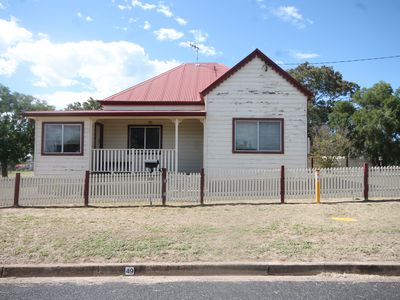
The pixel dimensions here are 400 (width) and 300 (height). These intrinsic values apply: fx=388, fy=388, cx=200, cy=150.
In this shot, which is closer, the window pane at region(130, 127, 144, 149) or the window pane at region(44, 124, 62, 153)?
the window pane at region(44, 124, 62, 153)

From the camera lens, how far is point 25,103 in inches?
1922

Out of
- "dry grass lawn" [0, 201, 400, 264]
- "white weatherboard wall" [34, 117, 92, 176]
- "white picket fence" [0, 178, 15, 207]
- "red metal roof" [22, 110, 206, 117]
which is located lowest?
"dry grass lawn" [0, 201, 400, 264]

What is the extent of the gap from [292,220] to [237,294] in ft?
15.9

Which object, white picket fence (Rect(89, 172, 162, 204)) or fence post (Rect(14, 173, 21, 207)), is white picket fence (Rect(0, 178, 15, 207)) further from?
white picket fence (Rect(89, 172, 162, 204))

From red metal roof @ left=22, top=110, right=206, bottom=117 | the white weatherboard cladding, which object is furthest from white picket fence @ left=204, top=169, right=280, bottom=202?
the white weatherboard cladding

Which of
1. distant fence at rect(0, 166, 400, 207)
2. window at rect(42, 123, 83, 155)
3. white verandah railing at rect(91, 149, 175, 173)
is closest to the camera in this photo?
distant fence at rect(0, 166, 400, 207)

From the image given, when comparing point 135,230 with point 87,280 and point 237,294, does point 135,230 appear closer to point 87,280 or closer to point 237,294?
point 87,280

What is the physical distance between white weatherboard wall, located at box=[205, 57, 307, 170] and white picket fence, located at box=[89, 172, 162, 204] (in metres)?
4.43

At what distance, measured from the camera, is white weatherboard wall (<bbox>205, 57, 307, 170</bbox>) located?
1702 centimetres

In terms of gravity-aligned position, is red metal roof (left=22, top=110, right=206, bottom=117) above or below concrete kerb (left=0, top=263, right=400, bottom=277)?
above

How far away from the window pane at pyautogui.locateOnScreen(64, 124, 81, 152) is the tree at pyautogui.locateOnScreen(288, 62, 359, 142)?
37.4m

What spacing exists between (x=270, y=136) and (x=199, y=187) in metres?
5.47

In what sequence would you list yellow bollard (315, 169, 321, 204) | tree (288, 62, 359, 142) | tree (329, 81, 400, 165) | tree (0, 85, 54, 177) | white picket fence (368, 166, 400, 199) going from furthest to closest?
tree (288, 62, 359, 142), tree (0, 85, 54, 177), tree (329, 81, 400, 165), white picket fence (368, 166, 400, 199), yellow bollard (315, 169, 321, 204)

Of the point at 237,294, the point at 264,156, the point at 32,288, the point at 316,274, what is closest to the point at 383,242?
the point at 316,274
